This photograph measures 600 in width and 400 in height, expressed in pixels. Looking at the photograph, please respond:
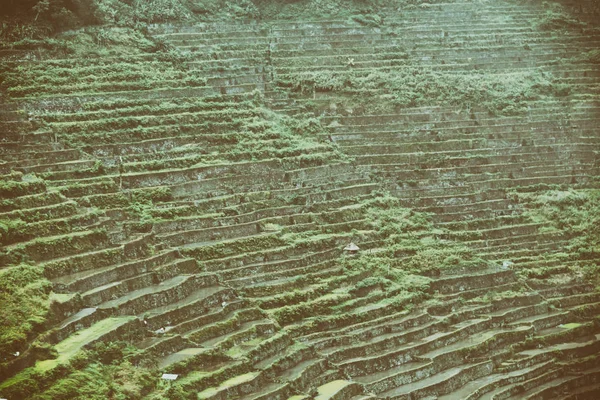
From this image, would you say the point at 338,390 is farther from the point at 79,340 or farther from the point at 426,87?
the point at 426,87

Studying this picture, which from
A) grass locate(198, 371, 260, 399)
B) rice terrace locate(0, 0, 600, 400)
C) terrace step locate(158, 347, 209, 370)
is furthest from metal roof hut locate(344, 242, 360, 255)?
terrace step locate(158, 347, 209, 370)

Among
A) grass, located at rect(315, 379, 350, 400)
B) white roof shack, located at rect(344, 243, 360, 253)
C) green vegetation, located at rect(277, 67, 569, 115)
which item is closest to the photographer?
grass, located at rect(315, 379, 350, 400)

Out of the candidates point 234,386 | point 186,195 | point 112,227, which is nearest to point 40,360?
point 234,386

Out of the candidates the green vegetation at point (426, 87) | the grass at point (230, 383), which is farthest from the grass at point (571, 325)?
the grass at point (230, 383)

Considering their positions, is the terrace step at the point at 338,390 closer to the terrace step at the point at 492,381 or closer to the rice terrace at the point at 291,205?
the rice terrace at the point at 291,205

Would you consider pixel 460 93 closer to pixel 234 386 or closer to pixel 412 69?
pixel 412 69

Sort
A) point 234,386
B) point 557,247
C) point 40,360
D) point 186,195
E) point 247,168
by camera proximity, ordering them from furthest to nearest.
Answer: point 557,247 → point 247,168 → point 186,195 → point 234,386 → point 40,360

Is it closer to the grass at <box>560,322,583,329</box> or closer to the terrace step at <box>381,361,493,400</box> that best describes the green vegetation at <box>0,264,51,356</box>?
the terrace step at <box>381,361,493,400</box>

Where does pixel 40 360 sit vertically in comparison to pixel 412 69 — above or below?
below
